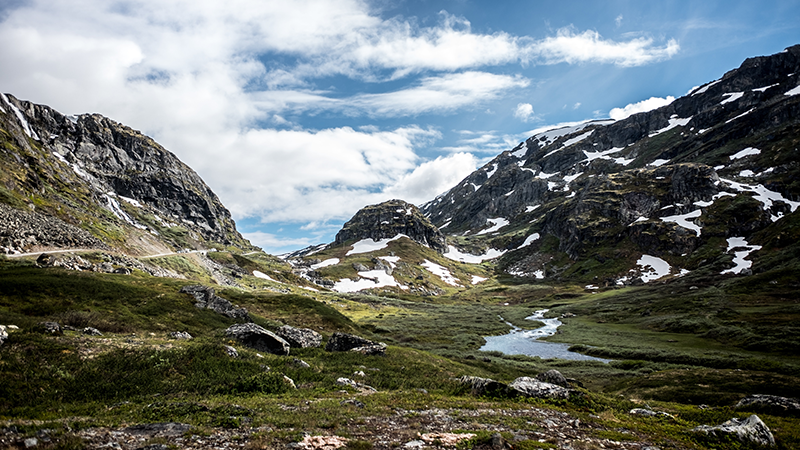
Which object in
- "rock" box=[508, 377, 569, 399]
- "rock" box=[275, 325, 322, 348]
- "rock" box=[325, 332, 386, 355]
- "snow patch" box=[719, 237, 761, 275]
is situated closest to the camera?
"rock" box=[508, 377, 569, 399]

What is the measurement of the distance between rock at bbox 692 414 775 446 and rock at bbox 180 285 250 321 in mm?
51369

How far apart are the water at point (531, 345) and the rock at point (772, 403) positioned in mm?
39264

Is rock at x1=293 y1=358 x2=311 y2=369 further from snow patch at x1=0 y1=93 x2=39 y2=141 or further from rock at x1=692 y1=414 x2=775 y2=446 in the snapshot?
snow patch at x1=0 y1=93 x2=39 y2=141

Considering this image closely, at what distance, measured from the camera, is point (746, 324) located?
74688mm

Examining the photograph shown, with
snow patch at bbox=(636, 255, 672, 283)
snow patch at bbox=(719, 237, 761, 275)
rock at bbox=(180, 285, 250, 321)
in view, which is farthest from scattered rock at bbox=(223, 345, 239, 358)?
snow patch at bbox=(636, 255, 672, 283)

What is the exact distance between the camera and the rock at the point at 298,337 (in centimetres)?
3753

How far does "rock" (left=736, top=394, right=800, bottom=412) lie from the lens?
2477 cm

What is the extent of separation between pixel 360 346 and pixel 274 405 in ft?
70.3

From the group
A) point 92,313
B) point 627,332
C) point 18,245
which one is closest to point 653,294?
point 627,332

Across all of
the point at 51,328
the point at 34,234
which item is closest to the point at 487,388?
the point at 51,328

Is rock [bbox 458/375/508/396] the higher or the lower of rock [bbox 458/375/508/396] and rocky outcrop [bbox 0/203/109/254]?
the lower

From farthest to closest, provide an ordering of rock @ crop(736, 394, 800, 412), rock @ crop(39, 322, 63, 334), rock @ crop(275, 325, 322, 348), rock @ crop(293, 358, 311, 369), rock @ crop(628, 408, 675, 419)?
rock @ crop(275, 325, 322, 348) < rock @ crop(293, 358, 311, 369) < rock @ crop(736, 394, 800, 412) < rock @ crop(628, 408, 675, 419) < rock @ crop(39, 322, 63, 334)

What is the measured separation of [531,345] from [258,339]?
233 feet

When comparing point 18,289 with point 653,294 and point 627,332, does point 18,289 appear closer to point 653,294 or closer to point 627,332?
point 627,332
